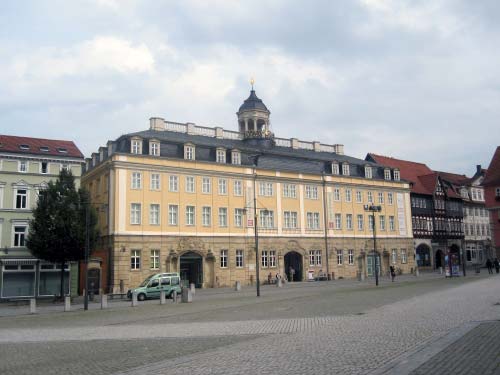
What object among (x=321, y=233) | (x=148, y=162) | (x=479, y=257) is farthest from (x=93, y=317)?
(x=479, y=257)

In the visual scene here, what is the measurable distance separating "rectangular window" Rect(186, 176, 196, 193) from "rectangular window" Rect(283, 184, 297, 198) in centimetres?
1106

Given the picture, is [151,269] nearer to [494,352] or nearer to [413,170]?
[494,352]

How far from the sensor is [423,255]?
245 ft

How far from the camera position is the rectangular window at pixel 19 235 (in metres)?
43.2

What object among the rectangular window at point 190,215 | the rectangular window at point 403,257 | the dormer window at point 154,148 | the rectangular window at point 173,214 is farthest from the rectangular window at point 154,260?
the rectangular window at point 403,257

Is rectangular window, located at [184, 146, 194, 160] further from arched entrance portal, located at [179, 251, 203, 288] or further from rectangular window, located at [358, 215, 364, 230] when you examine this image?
rectangular window, located at [358, 215, 364, 230]

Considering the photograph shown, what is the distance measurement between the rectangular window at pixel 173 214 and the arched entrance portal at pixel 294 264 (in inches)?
547

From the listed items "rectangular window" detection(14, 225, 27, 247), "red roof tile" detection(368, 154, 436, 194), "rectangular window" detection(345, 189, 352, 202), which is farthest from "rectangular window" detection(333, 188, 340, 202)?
"rectangular window" detection(14, 225, 27, 247)

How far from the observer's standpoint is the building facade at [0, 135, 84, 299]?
42438 millimetres

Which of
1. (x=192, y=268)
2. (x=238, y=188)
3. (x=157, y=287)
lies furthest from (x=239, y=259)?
(x=157, y=287)

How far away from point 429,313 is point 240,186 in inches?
1423

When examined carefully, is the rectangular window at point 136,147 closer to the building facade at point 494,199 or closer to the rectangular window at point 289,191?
the rectangular window at point 289,191

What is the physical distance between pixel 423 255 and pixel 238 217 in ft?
106

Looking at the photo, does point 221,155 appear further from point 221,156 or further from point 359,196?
point 359,196
